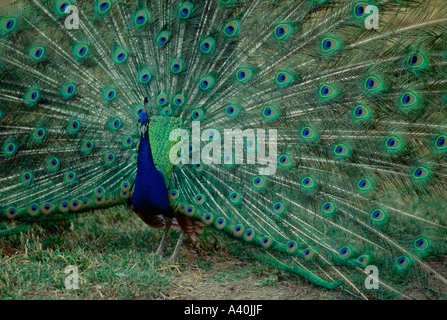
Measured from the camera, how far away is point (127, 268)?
3.22 meters

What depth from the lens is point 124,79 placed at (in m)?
3.46

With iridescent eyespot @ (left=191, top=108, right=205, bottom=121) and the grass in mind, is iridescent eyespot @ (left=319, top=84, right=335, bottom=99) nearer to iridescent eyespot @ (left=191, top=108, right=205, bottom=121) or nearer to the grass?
iridescent eyespot @ (left=191, top=108, right=205, bottom=121)

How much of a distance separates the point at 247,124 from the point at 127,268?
132 cm

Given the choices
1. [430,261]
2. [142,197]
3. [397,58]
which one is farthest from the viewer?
[430,261]

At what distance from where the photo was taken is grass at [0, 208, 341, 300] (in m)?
2.94

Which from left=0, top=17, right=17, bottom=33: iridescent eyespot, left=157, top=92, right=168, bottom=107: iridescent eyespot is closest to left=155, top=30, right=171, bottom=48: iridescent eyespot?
left=157, top=92, right=168, bottom=107: iridescent eyespot

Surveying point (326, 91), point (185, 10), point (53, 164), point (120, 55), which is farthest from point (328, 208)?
point (53, 164)

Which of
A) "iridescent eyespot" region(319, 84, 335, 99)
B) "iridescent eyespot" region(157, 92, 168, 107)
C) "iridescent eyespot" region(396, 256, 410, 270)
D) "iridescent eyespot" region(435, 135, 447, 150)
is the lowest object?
"iridescent eyespot" region(396, 256, 410, 270)

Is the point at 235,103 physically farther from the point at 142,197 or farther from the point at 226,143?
the point at 142,197

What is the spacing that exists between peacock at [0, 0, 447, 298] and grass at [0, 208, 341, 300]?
0.19 m

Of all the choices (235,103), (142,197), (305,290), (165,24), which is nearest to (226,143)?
(235,103)

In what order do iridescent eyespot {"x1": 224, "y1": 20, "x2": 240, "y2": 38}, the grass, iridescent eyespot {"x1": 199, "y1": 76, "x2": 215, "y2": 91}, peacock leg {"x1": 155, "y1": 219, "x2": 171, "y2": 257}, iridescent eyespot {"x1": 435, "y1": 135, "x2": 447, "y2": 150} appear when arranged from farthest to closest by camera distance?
peacock leg {"x1": 155, "y1": 219, "x2": 171, "y2": 257}, iridescent eyespot {"x1": 199, "y1": 76, "x2": 215, "y2": 91}, iridescent eyespot {"x1": 224, "y1": 20, "x2": 240, "y2": 38}, iridescent eyespot {"x1": 435, "y1": 135, "x2": 447, "y2": 150}, the grass

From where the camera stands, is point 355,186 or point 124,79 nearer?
point 355,186

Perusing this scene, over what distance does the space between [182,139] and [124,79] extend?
24.8 inches
